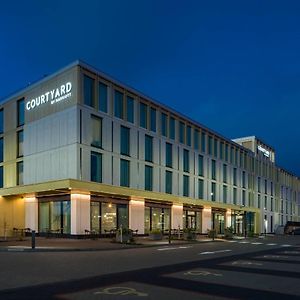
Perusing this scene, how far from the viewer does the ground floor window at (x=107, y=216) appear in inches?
1581

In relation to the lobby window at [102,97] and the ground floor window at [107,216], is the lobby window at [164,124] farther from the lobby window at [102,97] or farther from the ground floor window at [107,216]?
the lobby window at [102,97]

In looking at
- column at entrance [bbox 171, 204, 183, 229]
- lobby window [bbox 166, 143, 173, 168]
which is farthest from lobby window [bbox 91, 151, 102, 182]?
column at entrance [bbox 171, 204, 183, 229]

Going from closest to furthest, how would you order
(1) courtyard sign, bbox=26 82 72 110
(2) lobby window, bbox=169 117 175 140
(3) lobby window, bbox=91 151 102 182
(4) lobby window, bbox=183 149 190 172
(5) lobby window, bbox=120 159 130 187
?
(1) courtyard sign, bbox=26 82 72 110 → (3) lobby window, bbox=91 151 102 182 → (5) lobby window, bbox=120 159 130 187 → (2) lobby window, bbox=169 117 175 140 → (4) lobby window, bbox=183 149 190 172

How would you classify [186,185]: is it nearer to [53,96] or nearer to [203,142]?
[203,142]

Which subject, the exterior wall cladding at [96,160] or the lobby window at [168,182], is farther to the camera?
the lobby window at [168,182]

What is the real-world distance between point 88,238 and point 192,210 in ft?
72.1

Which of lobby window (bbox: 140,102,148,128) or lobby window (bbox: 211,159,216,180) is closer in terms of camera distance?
lobby window (bbox: 140,102,148,128)

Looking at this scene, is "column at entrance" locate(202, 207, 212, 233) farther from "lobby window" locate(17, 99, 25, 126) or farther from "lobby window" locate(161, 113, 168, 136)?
"lobby window" locate(17, 99, 25, 126)

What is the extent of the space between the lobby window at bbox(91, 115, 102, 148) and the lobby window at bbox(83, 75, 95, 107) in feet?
4.44

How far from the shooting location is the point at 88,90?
3934cm

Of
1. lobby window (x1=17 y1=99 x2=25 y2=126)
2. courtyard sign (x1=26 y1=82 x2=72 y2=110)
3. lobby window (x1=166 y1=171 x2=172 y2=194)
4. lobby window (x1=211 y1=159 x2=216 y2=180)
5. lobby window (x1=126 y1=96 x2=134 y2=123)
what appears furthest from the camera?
lobby window (x1=211 y1=159 x2=216 y2=180)

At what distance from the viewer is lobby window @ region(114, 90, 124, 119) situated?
42.6 meters

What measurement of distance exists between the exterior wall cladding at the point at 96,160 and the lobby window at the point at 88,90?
0.09 metres

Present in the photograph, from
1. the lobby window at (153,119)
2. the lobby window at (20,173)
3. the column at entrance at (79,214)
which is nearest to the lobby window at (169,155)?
the lobby window at (153,119)
